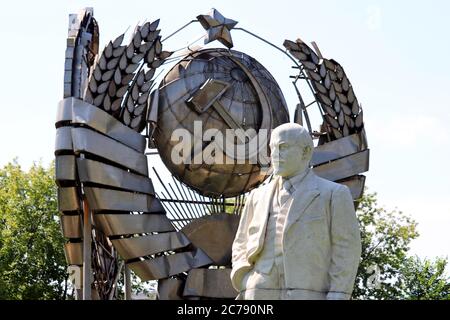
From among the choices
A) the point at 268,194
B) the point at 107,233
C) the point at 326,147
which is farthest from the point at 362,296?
the point at 268,194

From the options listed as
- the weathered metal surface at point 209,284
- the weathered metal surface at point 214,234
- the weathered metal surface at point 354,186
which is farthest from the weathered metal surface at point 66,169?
the weathered metal surface at point 354,186

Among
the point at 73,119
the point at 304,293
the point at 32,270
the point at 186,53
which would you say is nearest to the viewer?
the point at 304,293

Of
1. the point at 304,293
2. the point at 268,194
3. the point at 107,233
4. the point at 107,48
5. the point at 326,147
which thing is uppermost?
the point at 107,48

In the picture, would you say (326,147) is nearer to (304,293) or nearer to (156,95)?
(156,95)

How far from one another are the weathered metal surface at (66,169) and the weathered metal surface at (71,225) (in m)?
0.66

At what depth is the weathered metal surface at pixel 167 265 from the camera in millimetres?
15656

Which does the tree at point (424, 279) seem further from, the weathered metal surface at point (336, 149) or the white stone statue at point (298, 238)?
the white stone statue at point (298, 238)

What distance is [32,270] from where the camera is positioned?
2767cm

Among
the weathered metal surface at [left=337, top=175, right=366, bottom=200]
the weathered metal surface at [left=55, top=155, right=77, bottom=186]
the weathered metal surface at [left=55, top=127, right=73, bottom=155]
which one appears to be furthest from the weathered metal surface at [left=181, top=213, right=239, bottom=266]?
the weathered metal surface at [left=55, top=127, right=73, bottom=155]

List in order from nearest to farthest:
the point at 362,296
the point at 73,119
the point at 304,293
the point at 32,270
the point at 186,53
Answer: the point at 304,293 → the point at 73,119 → the point at 186,53 → the point at 32,270 → the point at 362,296

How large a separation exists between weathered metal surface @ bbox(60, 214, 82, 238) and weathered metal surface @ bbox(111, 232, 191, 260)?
2.02 feet

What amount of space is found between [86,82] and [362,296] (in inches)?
623

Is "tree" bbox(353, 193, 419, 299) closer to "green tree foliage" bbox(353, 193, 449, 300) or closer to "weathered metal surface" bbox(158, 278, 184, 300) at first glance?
"green tree foliage" bbox(353, 193, 449, 300)

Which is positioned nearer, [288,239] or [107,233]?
[288,239]
